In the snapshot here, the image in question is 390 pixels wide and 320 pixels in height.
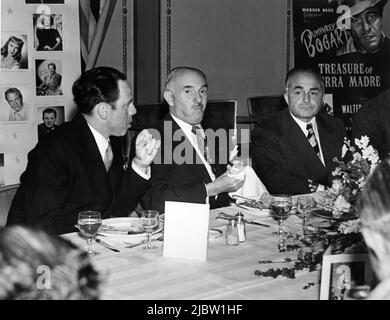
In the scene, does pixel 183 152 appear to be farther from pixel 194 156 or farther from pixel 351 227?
pixel 351 227

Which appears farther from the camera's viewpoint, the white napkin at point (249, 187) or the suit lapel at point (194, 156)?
the suit lapel at point (194, 156)

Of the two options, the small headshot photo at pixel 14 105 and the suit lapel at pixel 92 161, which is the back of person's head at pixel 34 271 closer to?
the suit lapel at pixel 92 161

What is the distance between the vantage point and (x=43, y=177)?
2.56 metres

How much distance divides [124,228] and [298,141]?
5.49 feet

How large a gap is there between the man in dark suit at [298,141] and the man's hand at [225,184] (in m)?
0.82

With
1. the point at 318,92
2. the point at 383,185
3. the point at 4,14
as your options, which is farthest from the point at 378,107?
the point at 383,185

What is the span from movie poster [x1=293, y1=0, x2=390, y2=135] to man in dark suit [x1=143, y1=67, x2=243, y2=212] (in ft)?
10.4

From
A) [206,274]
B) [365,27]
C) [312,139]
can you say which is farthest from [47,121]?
[365,27]

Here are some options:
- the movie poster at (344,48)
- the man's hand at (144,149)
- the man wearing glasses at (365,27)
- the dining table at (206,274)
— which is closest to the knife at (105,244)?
the dining table at (206,274)

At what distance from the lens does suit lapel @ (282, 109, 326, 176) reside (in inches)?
146

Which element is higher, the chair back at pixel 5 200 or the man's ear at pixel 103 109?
the man's ear at pixel 103 109

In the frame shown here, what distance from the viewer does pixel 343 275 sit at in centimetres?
158

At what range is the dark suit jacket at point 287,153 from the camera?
3.69 m

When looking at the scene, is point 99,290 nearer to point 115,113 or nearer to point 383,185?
point 383,185
